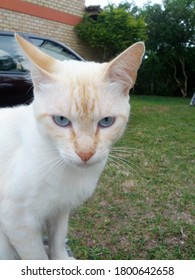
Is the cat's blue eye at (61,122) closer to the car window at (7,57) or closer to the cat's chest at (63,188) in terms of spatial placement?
the cat's chest at (63,188)

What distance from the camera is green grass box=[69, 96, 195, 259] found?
7.41 ft

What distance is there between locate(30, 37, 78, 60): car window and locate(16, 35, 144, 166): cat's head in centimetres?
274

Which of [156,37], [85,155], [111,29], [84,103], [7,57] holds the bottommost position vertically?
[156,37]

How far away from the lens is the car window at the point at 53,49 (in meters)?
4.06

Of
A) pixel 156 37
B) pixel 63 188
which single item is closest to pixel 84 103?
pixel 63 188

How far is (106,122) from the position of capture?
1.39m

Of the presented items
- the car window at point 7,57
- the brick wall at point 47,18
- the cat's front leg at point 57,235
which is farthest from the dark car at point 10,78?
the brick wall at point 47,18

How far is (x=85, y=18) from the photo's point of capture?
423 inches

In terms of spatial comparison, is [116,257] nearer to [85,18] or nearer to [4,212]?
[4,212]

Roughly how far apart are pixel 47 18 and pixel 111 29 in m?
1.96

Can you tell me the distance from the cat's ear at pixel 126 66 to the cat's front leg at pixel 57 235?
687mm

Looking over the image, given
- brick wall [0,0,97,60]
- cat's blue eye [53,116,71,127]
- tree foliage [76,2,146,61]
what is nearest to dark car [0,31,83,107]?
cat's blue eye [53,116,71,127]

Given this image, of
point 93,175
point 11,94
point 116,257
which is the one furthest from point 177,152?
point 93,175

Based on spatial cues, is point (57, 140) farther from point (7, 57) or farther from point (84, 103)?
point (7, 57)
